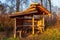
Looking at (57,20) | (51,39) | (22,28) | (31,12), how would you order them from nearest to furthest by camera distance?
(51,39)
(31,12)
(22,28)
(57,20)

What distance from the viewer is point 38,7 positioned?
2105cm

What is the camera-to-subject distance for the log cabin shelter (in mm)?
20547

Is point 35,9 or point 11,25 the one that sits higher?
point 35,9

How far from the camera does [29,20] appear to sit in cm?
2303

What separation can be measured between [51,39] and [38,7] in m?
4.80

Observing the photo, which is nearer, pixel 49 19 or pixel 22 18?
pixel 22 18

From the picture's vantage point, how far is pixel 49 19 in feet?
85.5

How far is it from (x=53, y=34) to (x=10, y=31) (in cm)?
625

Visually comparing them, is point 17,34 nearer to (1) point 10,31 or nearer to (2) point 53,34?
(1) point 10,31

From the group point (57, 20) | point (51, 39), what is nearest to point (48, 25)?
point (57, 20)

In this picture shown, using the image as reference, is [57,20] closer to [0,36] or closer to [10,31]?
[10,31]

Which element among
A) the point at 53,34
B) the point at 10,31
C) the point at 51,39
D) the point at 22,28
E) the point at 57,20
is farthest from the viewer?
the point at 57,20

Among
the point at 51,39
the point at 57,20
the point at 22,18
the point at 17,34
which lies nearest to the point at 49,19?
the point at 57,20

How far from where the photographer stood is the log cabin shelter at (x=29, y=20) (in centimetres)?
2055
